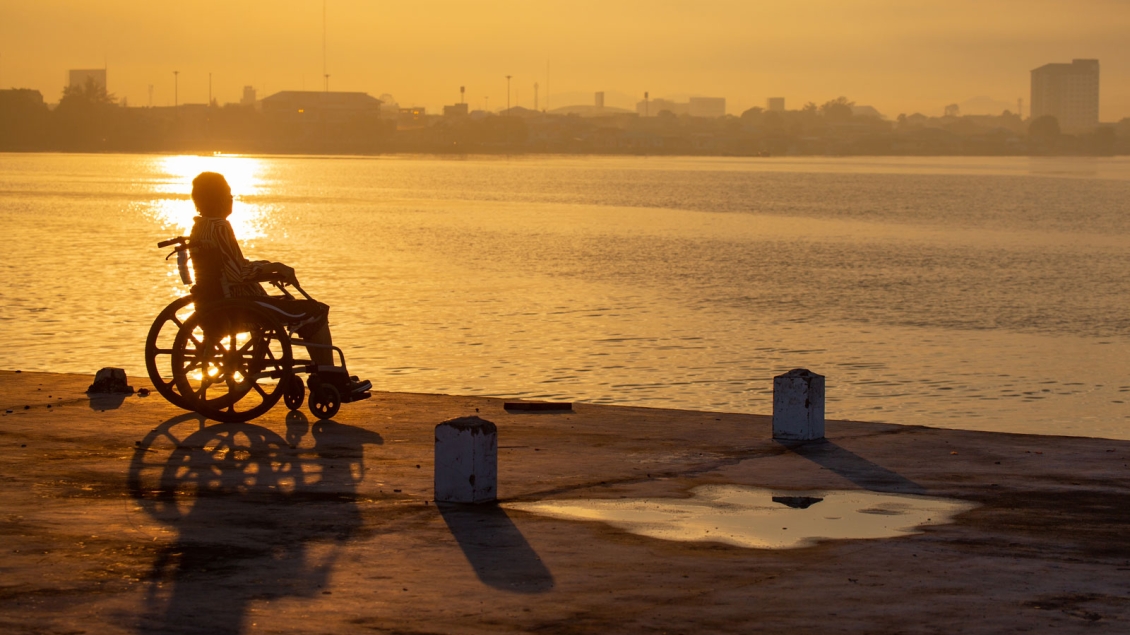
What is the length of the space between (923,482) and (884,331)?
20.2m

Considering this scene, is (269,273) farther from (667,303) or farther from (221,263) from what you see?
(667,303)

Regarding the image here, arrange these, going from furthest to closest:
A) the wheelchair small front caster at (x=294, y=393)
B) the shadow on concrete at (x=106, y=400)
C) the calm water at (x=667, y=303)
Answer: the calm water at (x=667, y=303)
the shadow on concrete at (x=106, y=400)
the wheelchair small front caster at (x=294, y=393)

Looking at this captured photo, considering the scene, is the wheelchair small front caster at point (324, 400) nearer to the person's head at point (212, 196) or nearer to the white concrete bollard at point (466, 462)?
the person's head at point (212, 196)

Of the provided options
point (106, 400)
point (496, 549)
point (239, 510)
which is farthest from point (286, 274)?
point (496, 549)

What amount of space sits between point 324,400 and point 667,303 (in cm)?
2304

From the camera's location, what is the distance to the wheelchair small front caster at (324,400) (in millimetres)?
10266

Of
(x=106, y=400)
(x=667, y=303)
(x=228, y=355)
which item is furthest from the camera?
(x=667, y=303)

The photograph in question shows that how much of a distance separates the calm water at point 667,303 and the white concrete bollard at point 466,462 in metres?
10.5

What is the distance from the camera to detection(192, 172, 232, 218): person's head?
33.9 ft

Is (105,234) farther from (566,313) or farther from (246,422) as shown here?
(246,422)

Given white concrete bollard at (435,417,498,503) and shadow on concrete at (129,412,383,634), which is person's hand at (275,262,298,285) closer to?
shadow on concrete at (129,412,383,634)

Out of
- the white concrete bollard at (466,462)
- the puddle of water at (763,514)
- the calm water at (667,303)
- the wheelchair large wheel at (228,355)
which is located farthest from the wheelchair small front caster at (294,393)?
the calm water at (667,303)

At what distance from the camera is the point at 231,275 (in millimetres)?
10180

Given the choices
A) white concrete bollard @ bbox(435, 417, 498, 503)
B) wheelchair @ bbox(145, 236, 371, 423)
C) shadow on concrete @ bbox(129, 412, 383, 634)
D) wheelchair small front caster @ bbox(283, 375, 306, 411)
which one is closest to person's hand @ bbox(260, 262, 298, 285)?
wheelchair @ bbox(145, 236, 371, 423)
